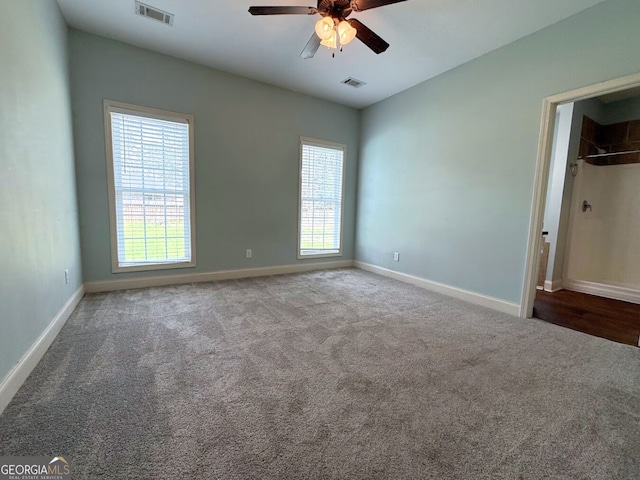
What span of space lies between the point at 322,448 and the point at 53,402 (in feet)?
4.65

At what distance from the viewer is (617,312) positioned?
3.06 m

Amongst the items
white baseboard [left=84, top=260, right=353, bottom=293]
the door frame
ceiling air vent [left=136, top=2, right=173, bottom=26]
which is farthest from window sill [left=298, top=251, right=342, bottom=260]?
ceiling air vent [left=136, top=2, right=173, bottom=26]

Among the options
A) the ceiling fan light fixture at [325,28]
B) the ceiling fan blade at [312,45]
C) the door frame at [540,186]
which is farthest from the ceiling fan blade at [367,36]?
the door frame at [540,186]

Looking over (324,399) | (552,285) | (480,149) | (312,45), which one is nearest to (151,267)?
(324,399)

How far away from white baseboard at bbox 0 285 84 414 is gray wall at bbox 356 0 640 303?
3897mm

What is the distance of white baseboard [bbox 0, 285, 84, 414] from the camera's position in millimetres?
1371

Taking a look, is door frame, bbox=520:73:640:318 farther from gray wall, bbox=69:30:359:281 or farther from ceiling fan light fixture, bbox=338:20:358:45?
Result: gray wall, bbox=69:30:359:281

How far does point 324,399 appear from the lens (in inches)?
58.6

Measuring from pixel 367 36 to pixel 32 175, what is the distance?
267 centimetres

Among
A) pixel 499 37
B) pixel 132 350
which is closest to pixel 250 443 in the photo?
pixel 132 350

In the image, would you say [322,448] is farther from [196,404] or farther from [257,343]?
[257,343]

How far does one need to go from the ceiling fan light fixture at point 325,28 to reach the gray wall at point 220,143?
6.74 ft

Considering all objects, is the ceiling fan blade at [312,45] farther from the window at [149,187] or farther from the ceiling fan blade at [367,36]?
the window at [149,187]

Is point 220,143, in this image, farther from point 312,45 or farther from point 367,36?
point 367,36
